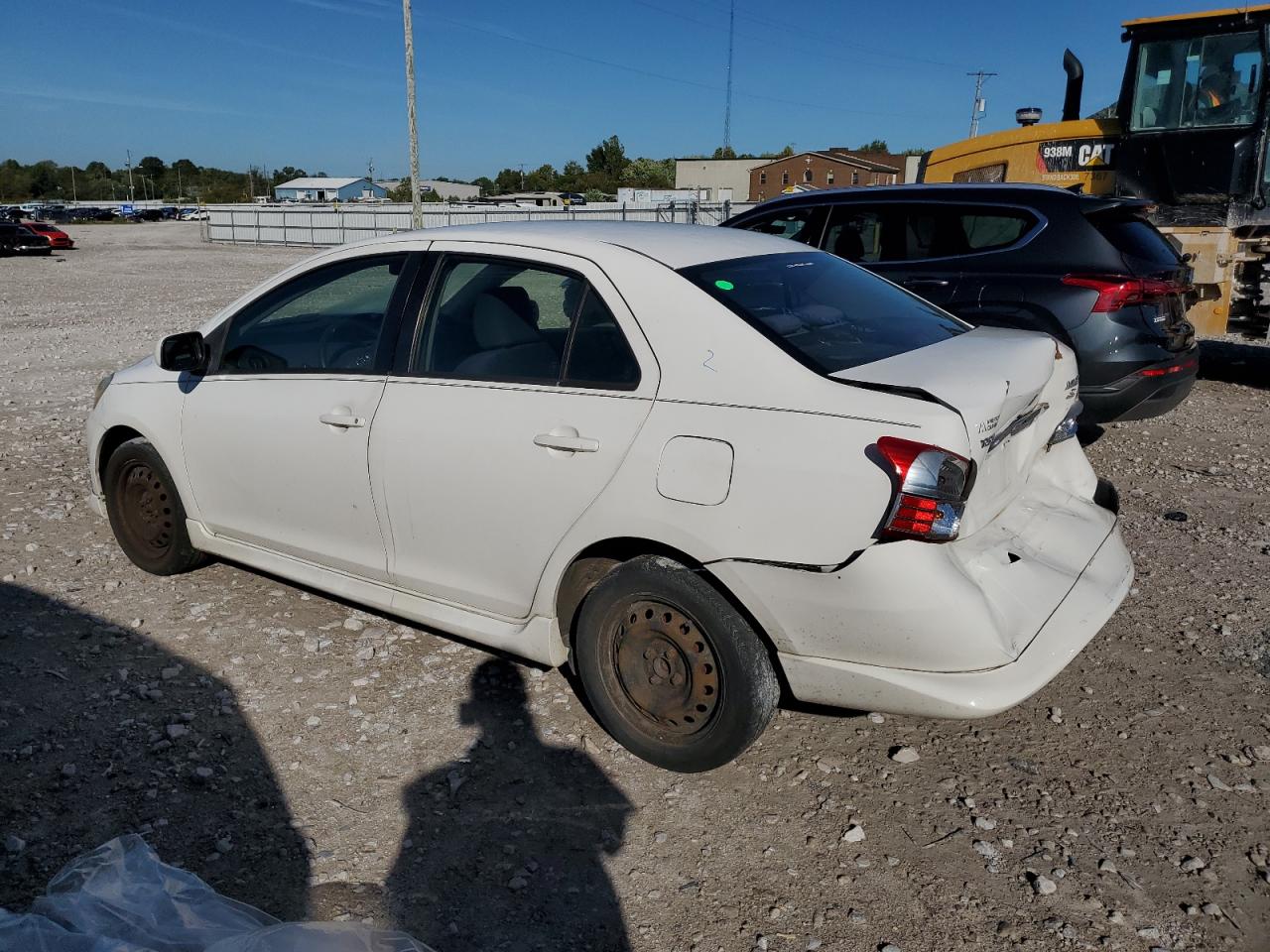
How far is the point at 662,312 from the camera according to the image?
3201 millimetres

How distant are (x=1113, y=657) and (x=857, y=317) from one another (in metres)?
1.78

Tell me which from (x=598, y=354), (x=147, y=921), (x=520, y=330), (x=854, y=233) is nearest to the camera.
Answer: (x=147, y=921)

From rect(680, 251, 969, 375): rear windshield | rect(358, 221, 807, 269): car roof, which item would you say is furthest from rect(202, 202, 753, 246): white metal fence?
rect(680, 251, 969, 375): rear windshield

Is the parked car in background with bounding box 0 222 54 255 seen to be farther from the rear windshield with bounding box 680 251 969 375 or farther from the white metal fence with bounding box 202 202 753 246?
the rear windshield with bounding box 680 251 969 375

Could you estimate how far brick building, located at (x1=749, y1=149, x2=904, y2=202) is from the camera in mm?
75812

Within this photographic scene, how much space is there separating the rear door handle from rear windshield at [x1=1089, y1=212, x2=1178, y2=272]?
4.57m

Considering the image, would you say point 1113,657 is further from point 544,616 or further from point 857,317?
point 544,616

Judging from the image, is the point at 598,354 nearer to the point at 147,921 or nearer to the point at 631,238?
the point at 631,238

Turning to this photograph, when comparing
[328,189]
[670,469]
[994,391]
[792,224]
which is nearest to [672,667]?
[670,469]

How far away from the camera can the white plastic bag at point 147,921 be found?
85.5 inches

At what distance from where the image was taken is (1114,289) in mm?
6152

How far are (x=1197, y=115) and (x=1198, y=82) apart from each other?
323 mm

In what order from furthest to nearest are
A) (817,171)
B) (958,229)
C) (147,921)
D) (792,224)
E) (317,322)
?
(817,171)
(792,224)
(958,229)
(317,322)
(147,921)

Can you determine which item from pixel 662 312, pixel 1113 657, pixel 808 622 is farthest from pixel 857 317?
pixel 1113 657
